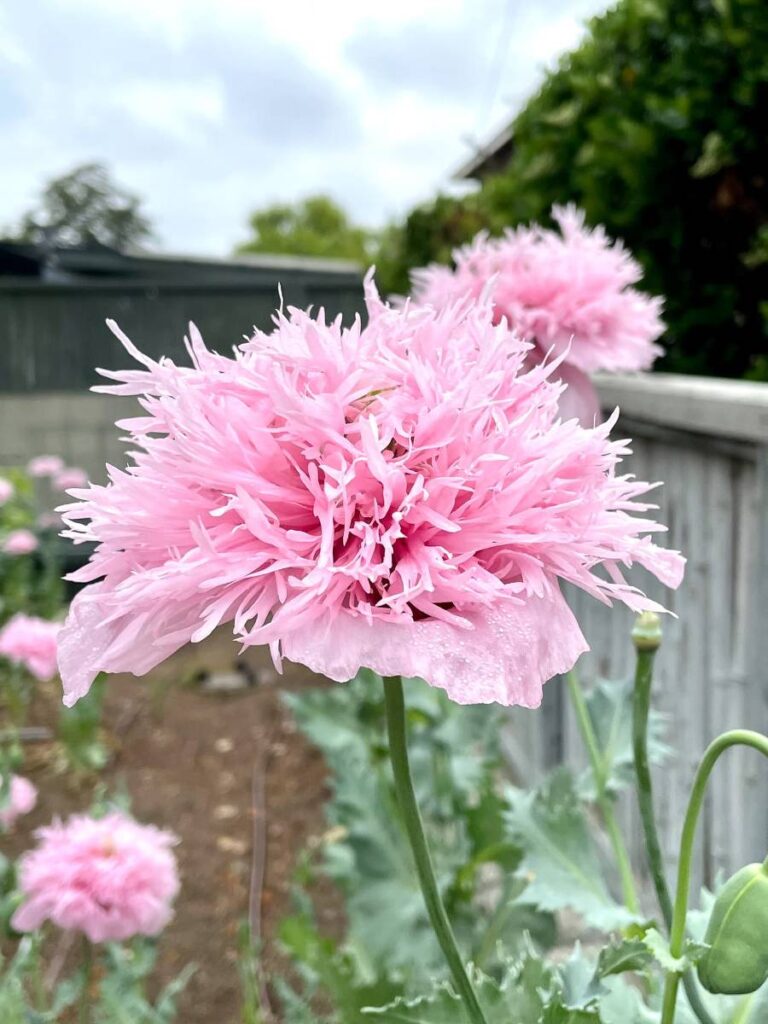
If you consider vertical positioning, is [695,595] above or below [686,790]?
above

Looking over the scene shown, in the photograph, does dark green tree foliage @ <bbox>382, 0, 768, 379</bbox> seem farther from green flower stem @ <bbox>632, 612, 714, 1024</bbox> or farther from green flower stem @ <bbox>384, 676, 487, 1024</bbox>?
green flower stem @ <bbox>384, 676, 487, 1024</bbox>

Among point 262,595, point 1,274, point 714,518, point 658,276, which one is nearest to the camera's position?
point 262,595

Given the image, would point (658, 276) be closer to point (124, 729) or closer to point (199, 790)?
point (199, 790)

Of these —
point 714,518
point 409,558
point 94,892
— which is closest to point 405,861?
point 94,892

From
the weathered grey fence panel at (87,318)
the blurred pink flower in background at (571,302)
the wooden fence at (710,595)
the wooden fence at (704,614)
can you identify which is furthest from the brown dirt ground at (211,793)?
the weathered grey fence panel at (87,318)

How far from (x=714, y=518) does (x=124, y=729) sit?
3.82 metres

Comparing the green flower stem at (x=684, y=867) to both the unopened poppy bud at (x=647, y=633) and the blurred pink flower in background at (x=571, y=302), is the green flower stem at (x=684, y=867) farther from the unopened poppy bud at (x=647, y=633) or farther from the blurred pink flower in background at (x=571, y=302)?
the blurred pink flower in background at (x=571, y=302)

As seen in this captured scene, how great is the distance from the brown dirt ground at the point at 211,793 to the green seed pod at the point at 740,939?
88.2 inches

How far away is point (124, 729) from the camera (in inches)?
193

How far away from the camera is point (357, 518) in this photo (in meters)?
0.63

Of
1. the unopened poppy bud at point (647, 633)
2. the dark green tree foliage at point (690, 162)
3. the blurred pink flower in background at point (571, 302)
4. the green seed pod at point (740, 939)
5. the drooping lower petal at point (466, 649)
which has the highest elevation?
the dark green tree foliage at point (690, 162)

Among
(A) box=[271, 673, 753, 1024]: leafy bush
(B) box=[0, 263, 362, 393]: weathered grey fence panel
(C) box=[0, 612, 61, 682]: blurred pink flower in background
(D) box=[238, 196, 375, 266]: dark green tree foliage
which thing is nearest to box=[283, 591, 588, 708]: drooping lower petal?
(A) box=[271, 673, 753, 1024]: leafy bush

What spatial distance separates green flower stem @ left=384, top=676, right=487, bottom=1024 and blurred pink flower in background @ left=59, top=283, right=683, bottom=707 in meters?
0.06

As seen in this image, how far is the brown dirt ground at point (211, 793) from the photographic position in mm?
3029
